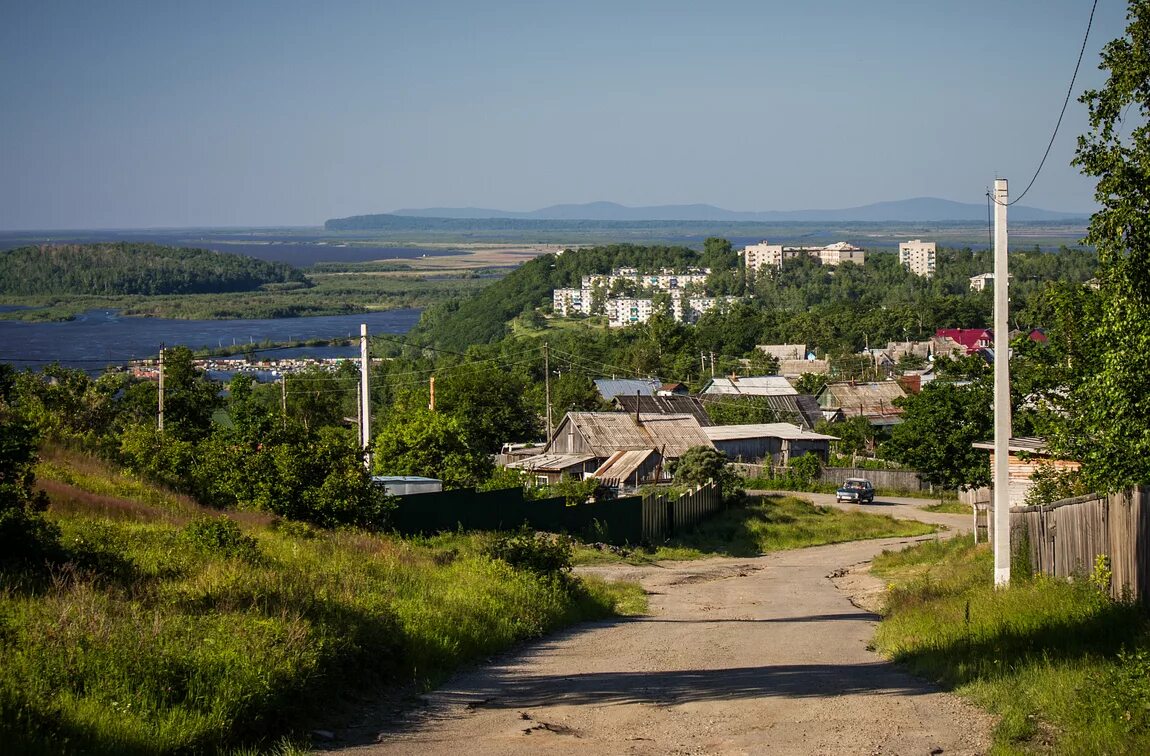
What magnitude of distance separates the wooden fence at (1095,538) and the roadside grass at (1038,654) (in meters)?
0.27

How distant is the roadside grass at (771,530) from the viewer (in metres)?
36.6

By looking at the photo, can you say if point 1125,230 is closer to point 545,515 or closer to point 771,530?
point 545,515

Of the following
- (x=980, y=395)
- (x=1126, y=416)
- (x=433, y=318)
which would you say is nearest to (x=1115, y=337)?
(x=1126, y=416)

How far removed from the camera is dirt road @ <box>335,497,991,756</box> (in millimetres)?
9039

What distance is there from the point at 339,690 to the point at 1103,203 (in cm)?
967

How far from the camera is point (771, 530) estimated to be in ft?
137

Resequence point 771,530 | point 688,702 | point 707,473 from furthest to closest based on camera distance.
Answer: point 707,473, point 771,530, point 688,702

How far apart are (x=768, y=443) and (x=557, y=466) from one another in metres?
20.1

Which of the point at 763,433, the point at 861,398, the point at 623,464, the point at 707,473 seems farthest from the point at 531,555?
the point at 861,398

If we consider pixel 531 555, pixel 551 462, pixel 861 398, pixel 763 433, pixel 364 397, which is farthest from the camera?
pixel 861 398

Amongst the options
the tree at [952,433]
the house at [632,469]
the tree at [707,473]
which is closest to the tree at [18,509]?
the tree at [952,433]

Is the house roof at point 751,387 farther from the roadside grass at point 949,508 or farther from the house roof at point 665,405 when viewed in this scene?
the roadside grass at point 949,508

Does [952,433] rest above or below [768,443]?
above

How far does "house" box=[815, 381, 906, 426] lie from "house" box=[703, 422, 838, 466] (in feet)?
49.0
